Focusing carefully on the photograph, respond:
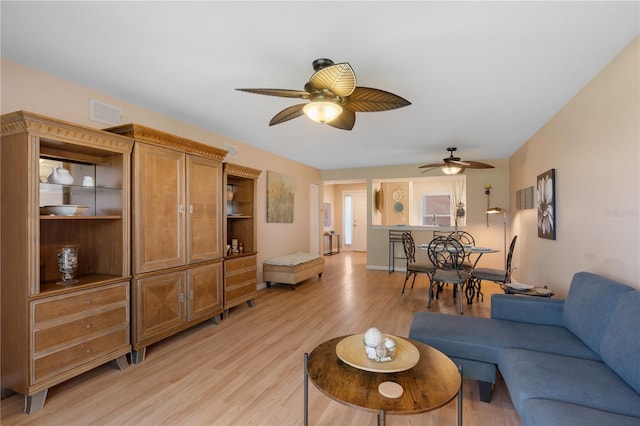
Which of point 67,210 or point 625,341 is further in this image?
point 67,210

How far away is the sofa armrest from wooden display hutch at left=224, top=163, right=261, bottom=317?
2898 mm

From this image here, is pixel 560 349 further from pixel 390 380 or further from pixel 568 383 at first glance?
pixel 390 380

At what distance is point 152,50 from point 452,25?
202cm

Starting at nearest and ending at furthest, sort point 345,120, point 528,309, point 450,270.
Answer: point 528,309, point 345,120, point 450,270

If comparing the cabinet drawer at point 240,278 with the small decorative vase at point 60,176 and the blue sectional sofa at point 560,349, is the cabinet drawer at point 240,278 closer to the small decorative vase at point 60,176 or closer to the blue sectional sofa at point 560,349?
the small decorative vase at point 60,176

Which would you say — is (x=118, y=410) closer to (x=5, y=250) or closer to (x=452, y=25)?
(x=5, y=250)

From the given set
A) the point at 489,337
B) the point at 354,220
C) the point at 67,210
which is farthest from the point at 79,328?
the point at 354,220

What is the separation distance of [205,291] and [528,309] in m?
3.12

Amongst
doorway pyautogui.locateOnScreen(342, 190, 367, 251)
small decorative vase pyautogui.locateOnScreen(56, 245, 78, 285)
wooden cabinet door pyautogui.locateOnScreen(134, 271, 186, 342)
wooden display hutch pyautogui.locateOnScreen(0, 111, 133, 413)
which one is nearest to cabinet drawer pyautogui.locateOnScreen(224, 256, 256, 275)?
wooden cabinet door pyautogui.locateOnScreen(134, 271, 186, 342)

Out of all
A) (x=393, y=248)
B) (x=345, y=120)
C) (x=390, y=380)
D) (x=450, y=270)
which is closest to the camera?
(x=390, y=380)

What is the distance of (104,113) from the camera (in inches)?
115

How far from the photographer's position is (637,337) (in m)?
1.51

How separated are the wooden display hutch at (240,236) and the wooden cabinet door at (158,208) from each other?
2.59 feet

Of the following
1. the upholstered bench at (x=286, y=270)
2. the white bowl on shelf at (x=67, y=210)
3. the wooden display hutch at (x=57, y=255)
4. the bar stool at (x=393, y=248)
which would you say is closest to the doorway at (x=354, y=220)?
the bar stool at (x=393, y=248)
